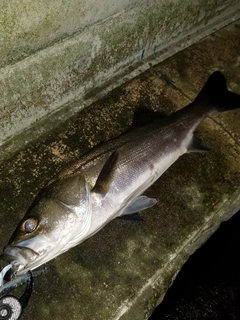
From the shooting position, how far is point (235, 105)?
148 inches

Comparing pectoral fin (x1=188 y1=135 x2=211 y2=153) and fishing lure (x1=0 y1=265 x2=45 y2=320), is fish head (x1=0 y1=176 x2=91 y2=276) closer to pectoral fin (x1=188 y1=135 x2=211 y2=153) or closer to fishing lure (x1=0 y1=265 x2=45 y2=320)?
fishing lure (x1=0 y1=265 x2=45 y2=320)

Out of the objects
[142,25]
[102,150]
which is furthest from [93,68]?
[102,150]

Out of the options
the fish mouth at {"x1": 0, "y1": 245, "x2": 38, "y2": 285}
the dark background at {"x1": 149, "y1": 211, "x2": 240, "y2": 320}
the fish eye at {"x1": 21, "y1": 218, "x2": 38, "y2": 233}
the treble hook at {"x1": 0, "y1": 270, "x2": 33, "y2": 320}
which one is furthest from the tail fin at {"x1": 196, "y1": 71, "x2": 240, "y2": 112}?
the treble hook at {"x1": 0, "y1": 270, "x2": 33, "y2": 320}

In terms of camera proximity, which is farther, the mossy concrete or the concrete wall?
the concrete wall

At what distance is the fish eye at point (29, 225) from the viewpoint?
2.48m

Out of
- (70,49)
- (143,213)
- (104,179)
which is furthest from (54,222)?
(70,49)

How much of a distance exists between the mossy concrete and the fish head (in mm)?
395

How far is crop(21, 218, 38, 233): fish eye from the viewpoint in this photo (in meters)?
2.48

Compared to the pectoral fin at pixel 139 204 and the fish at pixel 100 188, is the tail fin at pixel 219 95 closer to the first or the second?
the fish at pixel 100 188

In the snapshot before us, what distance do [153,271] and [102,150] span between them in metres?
1.07

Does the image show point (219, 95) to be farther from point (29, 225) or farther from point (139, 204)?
point (29, 225)

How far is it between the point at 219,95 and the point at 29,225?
2330mm

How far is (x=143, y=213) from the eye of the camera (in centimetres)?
326

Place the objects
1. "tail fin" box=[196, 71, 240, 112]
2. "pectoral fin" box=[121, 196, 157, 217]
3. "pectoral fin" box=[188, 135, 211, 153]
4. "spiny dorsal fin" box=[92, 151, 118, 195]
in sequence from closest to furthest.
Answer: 1. "spiny dorsal fin" box=[92, 151, 118, 195]
2. "pectoral fin" box=[121, 196, 157, 217]
3. "pectoral fin" box=[188, 135, 211, 153]
4. "tail fin" box=[196, 71, 240, 112]
